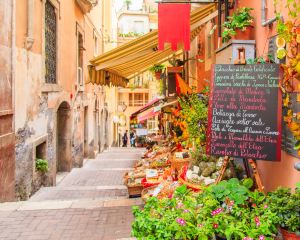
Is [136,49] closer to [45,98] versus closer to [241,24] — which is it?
[241,24]

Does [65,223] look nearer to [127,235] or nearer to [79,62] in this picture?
[127,235]

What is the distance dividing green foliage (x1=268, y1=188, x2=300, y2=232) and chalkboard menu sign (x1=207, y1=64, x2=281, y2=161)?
2.13ft

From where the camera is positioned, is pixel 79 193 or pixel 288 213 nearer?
pixel 288 213

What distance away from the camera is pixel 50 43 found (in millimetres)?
11164

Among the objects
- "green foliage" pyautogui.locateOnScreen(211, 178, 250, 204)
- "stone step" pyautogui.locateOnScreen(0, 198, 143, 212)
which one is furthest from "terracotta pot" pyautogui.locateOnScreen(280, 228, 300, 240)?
"stone step" pyautogui.locateOnScreen(0, 198, 143, 212)

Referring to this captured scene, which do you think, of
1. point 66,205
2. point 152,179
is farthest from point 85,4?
point 66,205

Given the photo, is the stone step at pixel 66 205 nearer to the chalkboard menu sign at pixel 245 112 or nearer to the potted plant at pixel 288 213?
the chalkboard menu sign at pixel 245 112

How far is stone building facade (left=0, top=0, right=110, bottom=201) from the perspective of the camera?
8.16m

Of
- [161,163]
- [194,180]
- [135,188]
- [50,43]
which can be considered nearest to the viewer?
[194,180]

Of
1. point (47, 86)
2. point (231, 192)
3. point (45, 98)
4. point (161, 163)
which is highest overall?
point (47, 86)

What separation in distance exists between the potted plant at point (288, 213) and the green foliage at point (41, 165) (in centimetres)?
741

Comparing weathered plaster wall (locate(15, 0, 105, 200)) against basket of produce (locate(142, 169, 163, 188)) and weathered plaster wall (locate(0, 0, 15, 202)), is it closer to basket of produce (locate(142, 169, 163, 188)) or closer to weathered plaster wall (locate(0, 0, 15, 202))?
weathered plaster wall (locate(0, 0, 15, 202))

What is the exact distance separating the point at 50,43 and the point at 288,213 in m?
9.45

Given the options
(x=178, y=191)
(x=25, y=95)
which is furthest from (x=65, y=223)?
(x=25, y=95)
